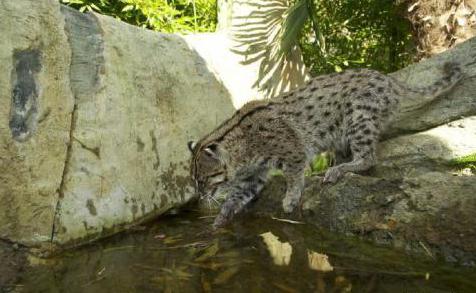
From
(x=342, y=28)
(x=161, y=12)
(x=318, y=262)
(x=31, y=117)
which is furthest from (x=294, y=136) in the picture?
(x=342, y=28)

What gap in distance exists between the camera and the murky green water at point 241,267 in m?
3.52

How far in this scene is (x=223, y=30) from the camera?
347 inches

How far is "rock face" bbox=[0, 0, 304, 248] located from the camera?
4660 mm

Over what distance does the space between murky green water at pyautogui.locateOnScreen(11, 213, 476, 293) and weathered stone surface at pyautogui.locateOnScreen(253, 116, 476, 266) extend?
159 mm

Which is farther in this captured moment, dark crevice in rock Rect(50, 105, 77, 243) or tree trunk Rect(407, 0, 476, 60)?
tree trunk Rect(407, 0, 476, 60)

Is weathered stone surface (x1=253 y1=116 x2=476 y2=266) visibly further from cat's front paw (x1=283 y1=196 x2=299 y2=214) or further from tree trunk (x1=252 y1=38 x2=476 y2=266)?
cat's front paw (x1=283 y1=196 x2=299 y2=214)

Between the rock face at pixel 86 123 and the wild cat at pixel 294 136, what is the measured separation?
0.63 metres

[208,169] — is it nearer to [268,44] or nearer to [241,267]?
[241,267]

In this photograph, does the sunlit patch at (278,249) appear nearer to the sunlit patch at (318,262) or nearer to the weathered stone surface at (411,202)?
the sunlit patch at (318,262)

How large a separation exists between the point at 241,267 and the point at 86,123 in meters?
2.45

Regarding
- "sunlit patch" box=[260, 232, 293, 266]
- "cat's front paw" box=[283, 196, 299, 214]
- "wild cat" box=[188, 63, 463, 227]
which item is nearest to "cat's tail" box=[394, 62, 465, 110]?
"wild cat" box=[188, 63, 463, 227]

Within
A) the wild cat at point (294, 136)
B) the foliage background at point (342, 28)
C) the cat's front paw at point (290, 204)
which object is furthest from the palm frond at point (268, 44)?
the cat's front paw at point (290, 204)

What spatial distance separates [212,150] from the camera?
5.62 meters

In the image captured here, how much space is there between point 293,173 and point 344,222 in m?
1.17
